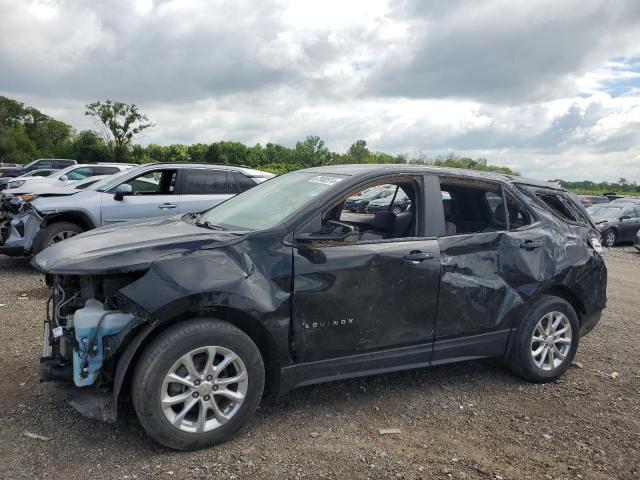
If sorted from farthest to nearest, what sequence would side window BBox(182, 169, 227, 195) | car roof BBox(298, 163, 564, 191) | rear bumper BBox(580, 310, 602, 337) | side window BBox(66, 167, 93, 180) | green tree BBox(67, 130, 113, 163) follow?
1. green tree BBox(67, 130, 113, 163)
2. side window BBox(66, 167, 93, 180)
3. side window BBox(182, 169, 227, 195)
4. rear bumper BBox(580, 310, 602, 337)
5. car roof BBox(298, 163, 564, 191)

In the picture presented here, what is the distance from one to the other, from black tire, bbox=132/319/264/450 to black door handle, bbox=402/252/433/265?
1.25 m

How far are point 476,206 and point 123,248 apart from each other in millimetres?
2879

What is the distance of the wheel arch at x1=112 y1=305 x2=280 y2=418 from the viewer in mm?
2977

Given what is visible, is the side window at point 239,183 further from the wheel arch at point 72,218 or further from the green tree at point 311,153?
the green tree at point 311,153

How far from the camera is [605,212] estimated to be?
17906 millimetres

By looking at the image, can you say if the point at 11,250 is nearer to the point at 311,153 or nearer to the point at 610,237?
the point at 610,237

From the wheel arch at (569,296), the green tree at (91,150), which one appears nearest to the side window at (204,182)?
the wheel arch at (569,296)

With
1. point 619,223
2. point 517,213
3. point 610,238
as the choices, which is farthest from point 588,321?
point 619,223

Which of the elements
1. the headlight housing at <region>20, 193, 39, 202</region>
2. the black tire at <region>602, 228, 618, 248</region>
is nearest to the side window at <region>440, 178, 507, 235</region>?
the headlight housing at <region>20, 193, 39, 202</region>

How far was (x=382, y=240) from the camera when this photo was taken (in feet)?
12.4

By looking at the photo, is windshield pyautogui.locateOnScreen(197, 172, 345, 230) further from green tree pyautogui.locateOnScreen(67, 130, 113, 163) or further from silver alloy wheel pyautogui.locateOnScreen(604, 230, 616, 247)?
green tree pyautogui.locateOnScreen(67, 130, 113, 163)

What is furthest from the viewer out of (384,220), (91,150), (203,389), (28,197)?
(91,150)

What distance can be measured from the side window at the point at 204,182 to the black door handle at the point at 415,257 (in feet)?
17.8

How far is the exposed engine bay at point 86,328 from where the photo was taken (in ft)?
9.87
